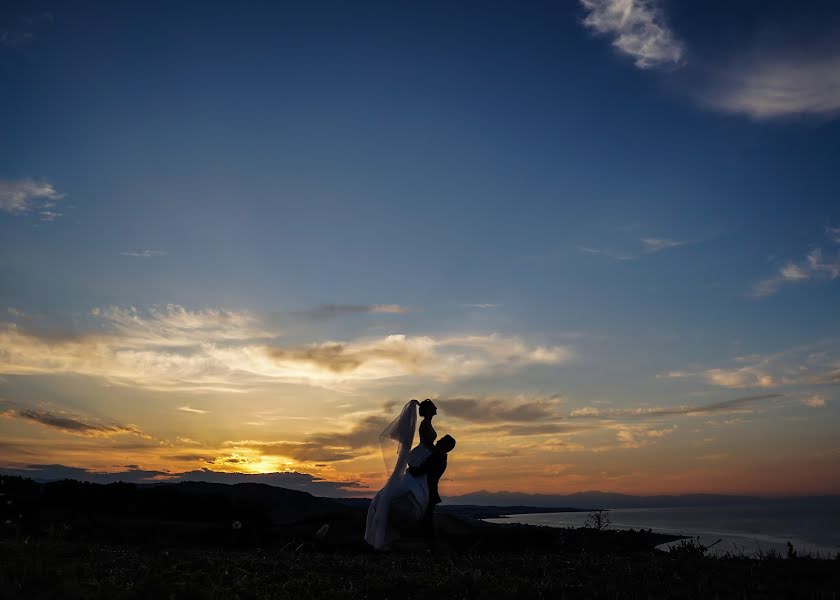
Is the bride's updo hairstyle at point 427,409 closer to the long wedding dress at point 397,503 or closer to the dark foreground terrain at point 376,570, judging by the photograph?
the long wedding dress at point 397,503

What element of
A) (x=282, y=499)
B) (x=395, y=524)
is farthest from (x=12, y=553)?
(x=282, y=499)

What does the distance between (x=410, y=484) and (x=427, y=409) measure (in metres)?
1.96

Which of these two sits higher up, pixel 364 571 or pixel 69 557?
pixel 69 557

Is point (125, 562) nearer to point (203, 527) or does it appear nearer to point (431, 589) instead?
point (431, 589)

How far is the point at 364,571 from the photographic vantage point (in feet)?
32.6

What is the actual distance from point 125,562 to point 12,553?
162 inches

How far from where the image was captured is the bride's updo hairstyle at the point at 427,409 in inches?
683

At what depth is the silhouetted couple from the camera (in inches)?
658

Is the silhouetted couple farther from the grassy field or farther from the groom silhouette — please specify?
the grassy field

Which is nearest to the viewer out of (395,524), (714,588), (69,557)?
(69,557)

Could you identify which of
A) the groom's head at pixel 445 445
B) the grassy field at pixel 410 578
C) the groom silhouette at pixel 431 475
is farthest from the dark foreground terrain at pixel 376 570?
the groom's head at pixel 445 445

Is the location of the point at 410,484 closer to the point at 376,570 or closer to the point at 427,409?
the point at 427,409

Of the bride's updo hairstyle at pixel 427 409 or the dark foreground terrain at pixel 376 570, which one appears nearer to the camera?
the dark foreground terrain at pixel 376 570

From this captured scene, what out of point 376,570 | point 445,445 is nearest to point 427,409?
point 445,445
